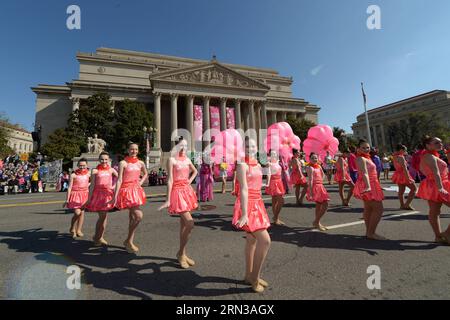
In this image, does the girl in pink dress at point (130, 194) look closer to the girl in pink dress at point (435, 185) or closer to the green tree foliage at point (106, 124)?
the girl in pink dress at point (435, 185)

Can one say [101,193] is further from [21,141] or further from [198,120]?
[21,141]

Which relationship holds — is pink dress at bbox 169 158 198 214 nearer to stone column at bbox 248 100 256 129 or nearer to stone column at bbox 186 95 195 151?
stone column at bbox 186 95 195 151

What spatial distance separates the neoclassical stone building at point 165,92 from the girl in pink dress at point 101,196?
3859 centimetres

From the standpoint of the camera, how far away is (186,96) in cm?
4650

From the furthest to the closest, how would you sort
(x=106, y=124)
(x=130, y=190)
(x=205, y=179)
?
(x=106, y=124) → (x=205, y=179) → (x=130, y=190)

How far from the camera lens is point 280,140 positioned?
747 centimetres

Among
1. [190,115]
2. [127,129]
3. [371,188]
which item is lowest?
[371,188]

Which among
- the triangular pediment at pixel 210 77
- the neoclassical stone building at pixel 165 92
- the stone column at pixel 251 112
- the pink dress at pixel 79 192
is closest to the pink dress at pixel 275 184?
the pink dress at pixel 79 192

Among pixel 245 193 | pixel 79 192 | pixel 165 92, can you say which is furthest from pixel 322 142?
pixel 165 92

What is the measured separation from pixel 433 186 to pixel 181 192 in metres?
5.00

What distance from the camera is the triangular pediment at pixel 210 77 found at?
4542 centimetres

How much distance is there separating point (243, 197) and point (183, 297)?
4.67ft

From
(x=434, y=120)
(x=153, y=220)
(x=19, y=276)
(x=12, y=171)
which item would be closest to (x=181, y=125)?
(x=12, y=171)
